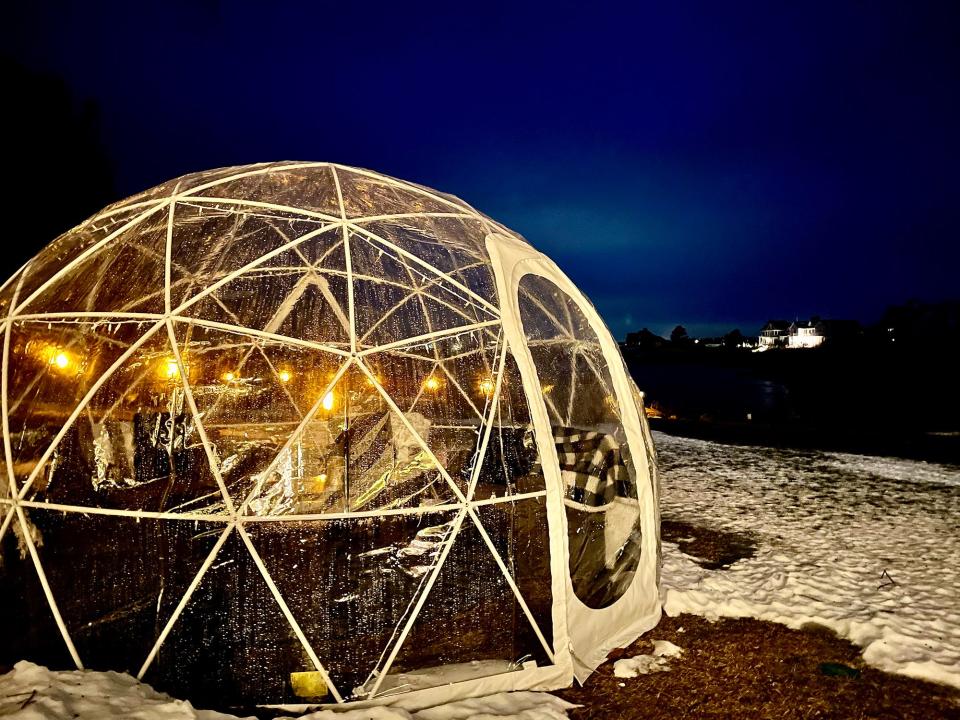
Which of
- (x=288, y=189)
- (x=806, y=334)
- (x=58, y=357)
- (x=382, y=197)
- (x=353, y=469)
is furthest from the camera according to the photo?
(x=806, y=334)

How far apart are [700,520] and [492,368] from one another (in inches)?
208

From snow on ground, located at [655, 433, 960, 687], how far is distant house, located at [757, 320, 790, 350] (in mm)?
106290

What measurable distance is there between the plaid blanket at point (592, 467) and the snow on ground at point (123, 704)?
142 centimetres

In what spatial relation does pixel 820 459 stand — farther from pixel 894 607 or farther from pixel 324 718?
pixel 324 718

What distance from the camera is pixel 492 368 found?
13.1 ft

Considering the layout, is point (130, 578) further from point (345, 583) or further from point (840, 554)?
point (840, 554)

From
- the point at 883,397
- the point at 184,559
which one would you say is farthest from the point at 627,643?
the point at 883,397

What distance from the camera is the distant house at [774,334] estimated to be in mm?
105688

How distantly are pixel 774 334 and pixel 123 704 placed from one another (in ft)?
403

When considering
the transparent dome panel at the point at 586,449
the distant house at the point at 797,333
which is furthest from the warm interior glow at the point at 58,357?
the distant house at the point at 797,333

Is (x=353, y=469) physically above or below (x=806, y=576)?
above

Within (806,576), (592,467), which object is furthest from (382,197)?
(806,576)

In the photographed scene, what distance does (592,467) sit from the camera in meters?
4.34

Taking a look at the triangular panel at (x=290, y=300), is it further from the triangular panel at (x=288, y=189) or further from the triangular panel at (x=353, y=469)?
the triangular panel at (x=353, y=469)
